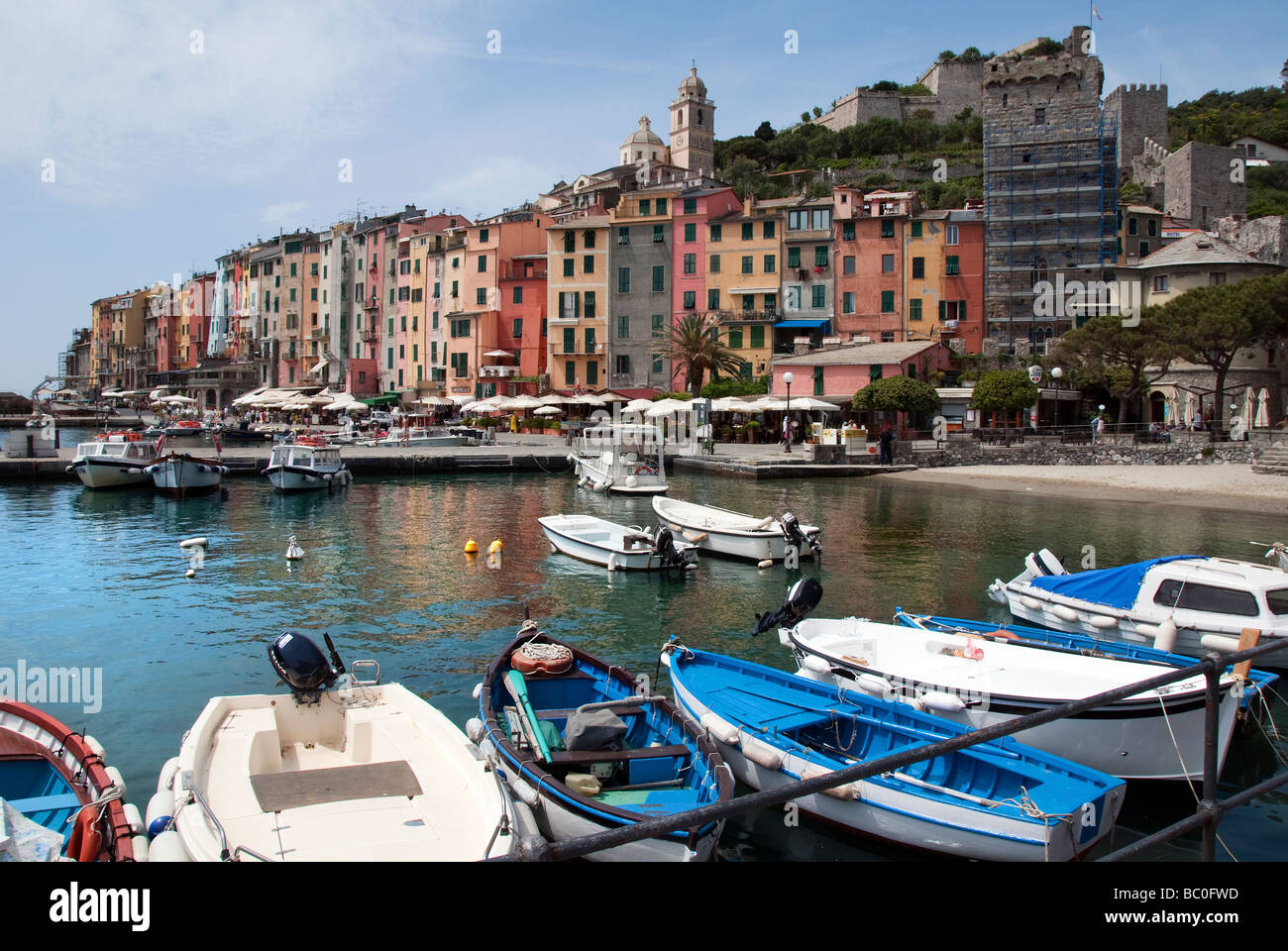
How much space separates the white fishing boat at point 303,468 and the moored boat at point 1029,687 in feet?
103

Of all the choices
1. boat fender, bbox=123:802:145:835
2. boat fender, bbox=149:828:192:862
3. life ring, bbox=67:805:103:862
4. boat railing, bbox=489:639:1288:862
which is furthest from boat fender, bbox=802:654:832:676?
boat railing, bbox=489:639:1288:862

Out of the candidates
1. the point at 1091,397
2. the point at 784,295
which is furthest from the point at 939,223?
the point at 1091,397

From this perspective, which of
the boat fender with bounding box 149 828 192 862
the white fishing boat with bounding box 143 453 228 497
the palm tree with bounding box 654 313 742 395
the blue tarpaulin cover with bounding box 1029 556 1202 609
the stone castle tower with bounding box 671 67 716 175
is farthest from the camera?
the stone castle tower with bounding box 671 67 716 175

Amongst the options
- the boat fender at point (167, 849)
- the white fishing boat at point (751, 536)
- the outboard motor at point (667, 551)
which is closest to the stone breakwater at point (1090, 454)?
the white fishing boat at point (751, 536)

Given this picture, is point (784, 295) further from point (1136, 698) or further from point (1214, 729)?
point (1214, 729)

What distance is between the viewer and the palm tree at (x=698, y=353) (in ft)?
201

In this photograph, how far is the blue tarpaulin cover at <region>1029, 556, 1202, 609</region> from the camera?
634 inches

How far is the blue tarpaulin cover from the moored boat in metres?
2.83

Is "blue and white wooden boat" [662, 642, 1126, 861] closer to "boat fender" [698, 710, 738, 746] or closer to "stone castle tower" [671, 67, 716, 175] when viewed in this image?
"boat fender" [698, 710, 738, 746]

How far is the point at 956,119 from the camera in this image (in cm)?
11412

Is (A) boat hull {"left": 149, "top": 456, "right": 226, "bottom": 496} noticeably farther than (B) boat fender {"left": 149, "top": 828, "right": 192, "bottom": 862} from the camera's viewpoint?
Yes

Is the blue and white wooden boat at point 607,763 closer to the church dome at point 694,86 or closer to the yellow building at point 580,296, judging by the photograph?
the yellow building at point 580,296
